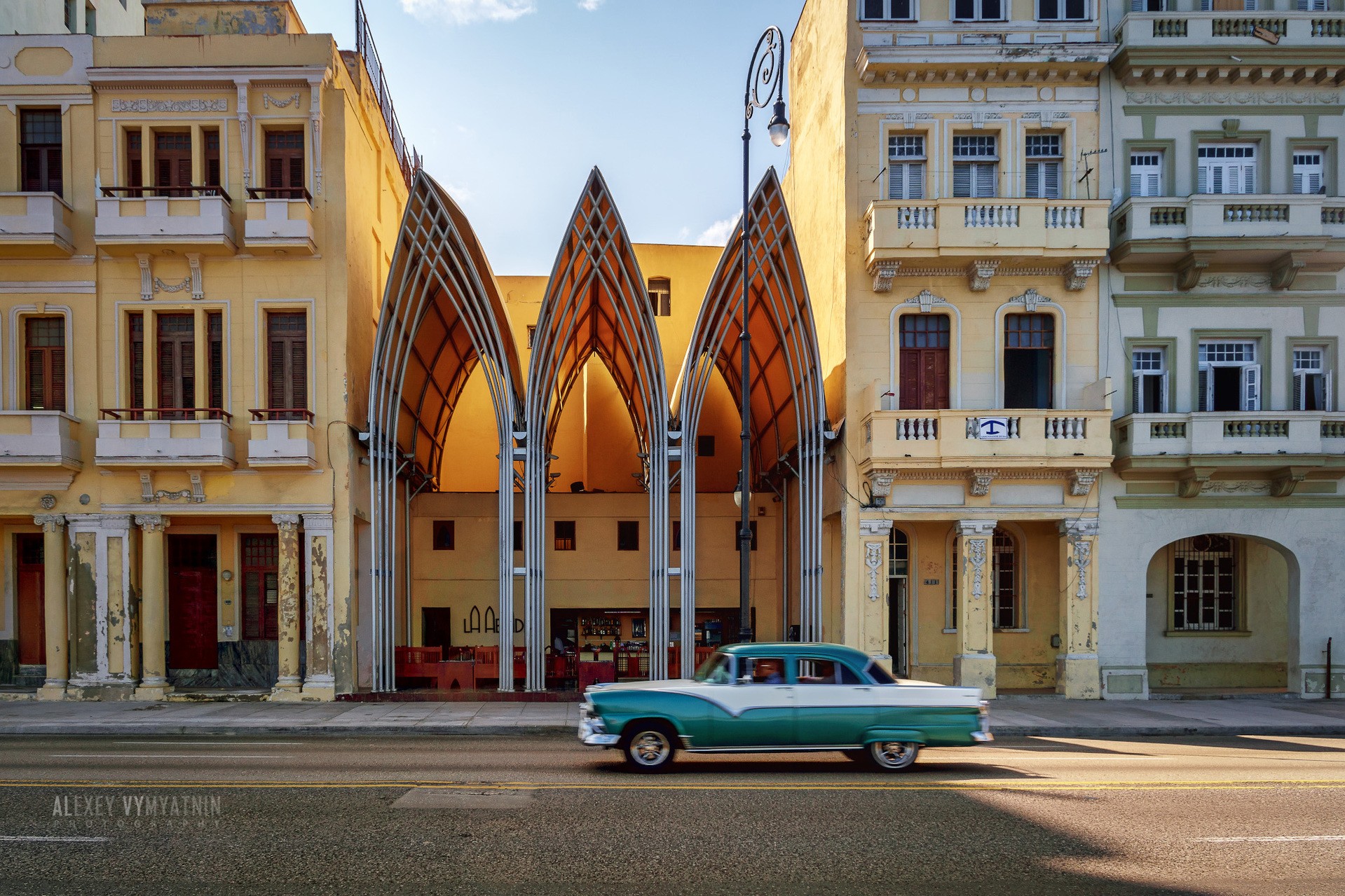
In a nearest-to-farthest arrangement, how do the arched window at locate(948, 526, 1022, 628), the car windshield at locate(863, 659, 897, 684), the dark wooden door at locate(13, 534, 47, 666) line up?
the car windshield at locate(863, 659, 897, 684)
the dark wooden door at locate(13, 534, 47, 666)
the arched window at locate(948, 526, 1022, 628)

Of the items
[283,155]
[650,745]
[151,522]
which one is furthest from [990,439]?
[151,522]

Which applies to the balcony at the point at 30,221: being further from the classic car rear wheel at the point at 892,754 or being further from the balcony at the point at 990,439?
the classic car rear wheel at the point at 892,754

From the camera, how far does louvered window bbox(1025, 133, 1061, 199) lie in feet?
70.2

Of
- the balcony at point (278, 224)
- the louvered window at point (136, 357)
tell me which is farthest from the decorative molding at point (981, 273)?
the louvered window at point (136, 357)

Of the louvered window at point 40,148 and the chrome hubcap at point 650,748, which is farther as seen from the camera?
the louvered window at point 40,148

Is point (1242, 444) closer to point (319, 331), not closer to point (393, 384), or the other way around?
point (393, 384)

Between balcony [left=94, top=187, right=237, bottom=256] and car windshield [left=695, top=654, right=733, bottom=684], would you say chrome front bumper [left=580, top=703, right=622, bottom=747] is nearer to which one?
car windshield [left=695, top=654, right=733, bottom=684]

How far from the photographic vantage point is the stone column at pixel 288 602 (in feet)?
66.6

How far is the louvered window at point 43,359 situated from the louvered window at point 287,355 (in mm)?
4909

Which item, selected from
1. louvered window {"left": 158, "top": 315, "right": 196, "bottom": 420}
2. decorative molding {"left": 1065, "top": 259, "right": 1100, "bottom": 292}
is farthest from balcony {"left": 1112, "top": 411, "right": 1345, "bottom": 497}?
louvered window {"left": 158, "top": 315, "right": 196, "bottom": 420}

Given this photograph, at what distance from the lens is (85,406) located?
20.6m

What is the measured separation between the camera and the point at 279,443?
65.6 feet

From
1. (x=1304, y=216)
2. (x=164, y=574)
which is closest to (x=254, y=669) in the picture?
(x=164, y=574)

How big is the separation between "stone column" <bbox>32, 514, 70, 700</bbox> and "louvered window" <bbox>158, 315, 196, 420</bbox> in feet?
11.4
